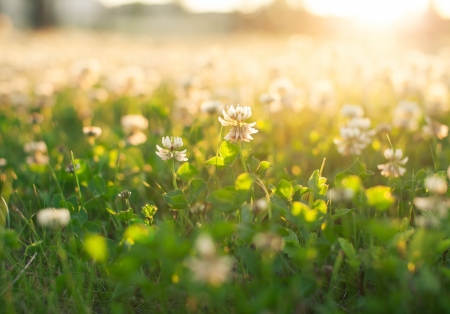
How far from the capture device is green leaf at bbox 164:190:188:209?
1.41m

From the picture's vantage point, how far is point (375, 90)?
364 cm

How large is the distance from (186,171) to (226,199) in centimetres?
36

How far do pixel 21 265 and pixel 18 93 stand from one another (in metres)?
2.17

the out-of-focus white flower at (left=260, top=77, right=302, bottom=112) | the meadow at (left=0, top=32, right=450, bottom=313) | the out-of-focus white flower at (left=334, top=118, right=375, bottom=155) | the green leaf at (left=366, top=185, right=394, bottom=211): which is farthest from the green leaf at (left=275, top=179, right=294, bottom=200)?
the out-of-focus white flower at (left=260, top=77, right=302, bottom=112)

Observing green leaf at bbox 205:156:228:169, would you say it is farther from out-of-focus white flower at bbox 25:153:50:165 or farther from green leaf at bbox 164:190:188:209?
out-of-focus white flower at bbox 25:153:50:165

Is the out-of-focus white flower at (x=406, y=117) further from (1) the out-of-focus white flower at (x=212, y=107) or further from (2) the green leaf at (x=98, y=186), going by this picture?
(2) the green leaf at (x=98, y=186)

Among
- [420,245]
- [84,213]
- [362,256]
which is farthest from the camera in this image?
[84,213]

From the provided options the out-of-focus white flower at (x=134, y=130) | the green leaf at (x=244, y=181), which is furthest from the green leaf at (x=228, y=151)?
the out-of-focus white flower at (x=134, y=130)

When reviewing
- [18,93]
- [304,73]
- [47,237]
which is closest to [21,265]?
[47,237]

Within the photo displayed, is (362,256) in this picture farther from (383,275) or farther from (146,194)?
(146,194)

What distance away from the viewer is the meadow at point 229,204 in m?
1.04

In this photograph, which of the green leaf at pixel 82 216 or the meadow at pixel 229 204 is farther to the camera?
the green leaf at pixel 82 216

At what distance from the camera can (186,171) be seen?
1.57 meters

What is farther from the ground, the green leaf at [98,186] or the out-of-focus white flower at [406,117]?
the out-of-focus white flower at [406,117]
